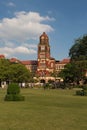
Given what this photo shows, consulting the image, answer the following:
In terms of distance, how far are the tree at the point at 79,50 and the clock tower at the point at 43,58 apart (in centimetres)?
7254

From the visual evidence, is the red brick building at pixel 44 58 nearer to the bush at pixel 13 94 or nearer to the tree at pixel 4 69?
the tree at pixel 4 69

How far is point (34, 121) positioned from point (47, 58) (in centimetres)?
14671

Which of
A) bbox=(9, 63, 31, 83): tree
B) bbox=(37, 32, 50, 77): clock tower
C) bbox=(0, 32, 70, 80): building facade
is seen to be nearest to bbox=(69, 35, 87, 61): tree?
bbox=(9, 63, 31, 83): tree

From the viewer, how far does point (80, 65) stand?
9412 cm

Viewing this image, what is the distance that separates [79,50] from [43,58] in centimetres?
7599

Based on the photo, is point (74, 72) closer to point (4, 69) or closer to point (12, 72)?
point (12, 72)

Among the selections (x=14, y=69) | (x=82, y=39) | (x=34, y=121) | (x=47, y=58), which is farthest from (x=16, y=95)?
(x=47, y=58)

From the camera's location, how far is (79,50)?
87.9m

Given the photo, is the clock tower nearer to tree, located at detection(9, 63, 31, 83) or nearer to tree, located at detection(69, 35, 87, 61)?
tree, located at detection(9, 63, 31, 83)

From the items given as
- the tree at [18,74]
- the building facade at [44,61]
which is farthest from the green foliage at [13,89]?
the building facade at [44,61]

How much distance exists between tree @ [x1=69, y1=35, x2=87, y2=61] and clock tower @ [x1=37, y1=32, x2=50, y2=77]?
7254 cm

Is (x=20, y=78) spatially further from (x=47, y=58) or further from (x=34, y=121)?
(x=34, y=121)

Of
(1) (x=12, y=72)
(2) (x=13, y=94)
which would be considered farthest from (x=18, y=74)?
(2) (x=13, y=94)

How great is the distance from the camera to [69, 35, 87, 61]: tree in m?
86.7
